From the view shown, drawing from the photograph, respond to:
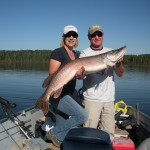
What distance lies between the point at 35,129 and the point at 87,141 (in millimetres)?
3205

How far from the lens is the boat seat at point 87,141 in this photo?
135 inches

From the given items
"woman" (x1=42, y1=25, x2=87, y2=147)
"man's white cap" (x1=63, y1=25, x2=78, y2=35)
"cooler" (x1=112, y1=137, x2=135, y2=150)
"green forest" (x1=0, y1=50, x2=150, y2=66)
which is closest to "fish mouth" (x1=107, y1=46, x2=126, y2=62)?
"woman" (x1=42, y1=25, x2=87, y2=147)

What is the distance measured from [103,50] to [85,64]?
2.10 feet

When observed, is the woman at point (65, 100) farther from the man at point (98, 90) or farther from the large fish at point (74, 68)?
the man at point (98, 90)

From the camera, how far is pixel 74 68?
16.2 feet

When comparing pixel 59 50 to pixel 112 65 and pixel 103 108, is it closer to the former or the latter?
pixel 112 65

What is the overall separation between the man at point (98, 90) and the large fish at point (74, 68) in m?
0.18

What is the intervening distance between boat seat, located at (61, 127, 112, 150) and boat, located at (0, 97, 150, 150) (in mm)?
1003

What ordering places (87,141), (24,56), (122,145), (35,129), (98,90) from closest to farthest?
(87,141) < (122,145) < (98,90) < (35,129) < (24,56)

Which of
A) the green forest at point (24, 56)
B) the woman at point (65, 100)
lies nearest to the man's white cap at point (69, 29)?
the woman at point (65, 100)

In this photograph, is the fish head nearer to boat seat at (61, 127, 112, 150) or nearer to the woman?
the woman

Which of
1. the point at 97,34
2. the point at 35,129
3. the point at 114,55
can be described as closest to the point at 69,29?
the point at 97,34

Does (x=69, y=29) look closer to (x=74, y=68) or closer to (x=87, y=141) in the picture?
(x=74, y=68)

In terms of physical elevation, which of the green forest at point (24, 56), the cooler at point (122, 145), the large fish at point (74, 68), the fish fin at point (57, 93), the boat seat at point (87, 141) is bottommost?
the green forest at point (24, 56)
